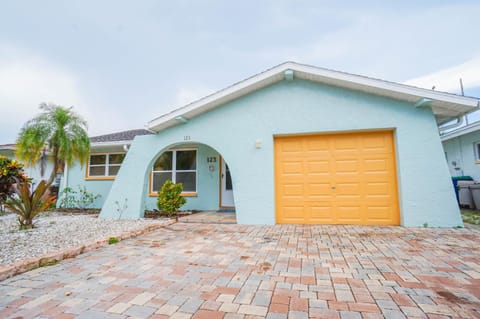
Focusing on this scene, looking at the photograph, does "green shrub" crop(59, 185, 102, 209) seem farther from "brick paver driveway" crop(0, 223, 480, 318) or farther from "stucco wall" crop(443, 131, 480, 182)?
"stucco wall" crop(443, 131, 480, 182)

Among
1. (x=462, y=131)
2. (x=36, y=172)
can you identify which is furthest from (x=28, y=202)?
(x=462, y=131)

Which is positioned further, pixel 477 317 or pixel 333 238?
pixel 333 238

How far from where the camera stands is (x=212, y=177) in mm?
9336

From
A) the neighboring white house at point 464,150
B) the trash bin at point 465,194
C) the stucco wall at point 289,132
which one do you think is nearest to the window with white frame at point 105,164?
the stucco wall at point 289,132

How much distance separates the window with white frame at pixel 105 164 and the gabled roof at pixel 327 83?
14.9 ft

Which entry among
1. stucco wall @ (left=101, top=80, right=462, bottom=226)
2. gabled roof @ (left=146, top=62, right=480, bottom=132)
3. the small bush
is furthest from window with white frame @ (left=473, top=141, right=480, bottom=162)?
the small bush

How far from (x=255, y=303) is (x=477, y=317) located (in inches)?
73.1

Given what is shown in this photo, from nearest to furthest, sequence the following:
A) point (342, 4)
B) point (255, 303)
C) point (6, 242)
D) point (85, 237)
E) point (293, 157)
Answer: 1. point (255, 303)
2. point (6, 242)
3. point (85, 237)
4. point (293, 157)
5. point (342, 4)

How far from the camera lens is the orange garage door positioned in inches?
242

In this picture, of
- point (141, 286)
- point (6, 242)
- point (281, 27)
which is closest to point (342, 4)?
point (281, 27)

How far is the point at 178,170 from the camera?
32.0ft

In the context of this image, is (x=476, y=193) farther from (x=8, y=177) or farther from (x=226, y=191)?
(x=8, y=177)

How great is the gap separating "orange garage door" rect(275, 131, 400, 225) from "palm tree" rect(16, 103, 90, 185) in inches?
280

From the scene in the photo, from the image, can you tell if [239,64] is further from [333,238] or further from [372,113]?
[333,238]
